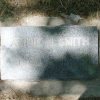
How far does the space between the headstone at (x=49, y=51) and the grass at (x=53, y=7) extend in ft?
0.73

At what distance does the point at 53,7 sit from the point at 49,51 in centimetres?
50

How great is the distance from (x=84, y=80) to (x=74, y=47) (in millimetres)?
392

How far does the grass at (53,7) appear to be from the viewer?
130 inches

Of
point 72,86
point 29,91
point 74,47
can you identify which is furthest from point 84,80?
point 29,91

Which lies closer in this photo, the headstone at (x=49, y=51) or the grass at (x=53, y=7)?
the headstone at (x=49, y=51)

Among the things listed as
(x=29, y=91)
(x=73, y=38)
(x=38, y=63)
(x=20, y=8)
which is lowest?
(x=29, y=91)

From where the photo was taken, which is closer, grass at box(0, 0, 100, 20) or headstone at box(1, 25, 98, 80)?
headstone at box(1, 25, 98, 80)

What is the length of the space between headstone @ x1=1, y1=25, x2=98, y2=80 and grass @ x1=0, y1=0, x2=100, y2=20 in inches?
8.7

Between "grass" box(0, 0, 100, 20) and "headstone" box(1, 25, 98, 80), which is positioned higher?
"grass" box(0, 0, 100, 20)

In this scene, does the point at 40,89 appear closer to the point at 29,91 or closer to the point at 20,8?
the point at 29,91

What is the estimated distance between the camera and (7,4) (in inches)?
131

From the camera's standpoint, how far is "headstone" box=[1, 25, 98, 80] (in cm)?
316

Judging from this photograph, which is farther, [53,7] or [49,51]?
[53,7]

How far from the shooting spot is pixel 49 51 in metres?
3.18
